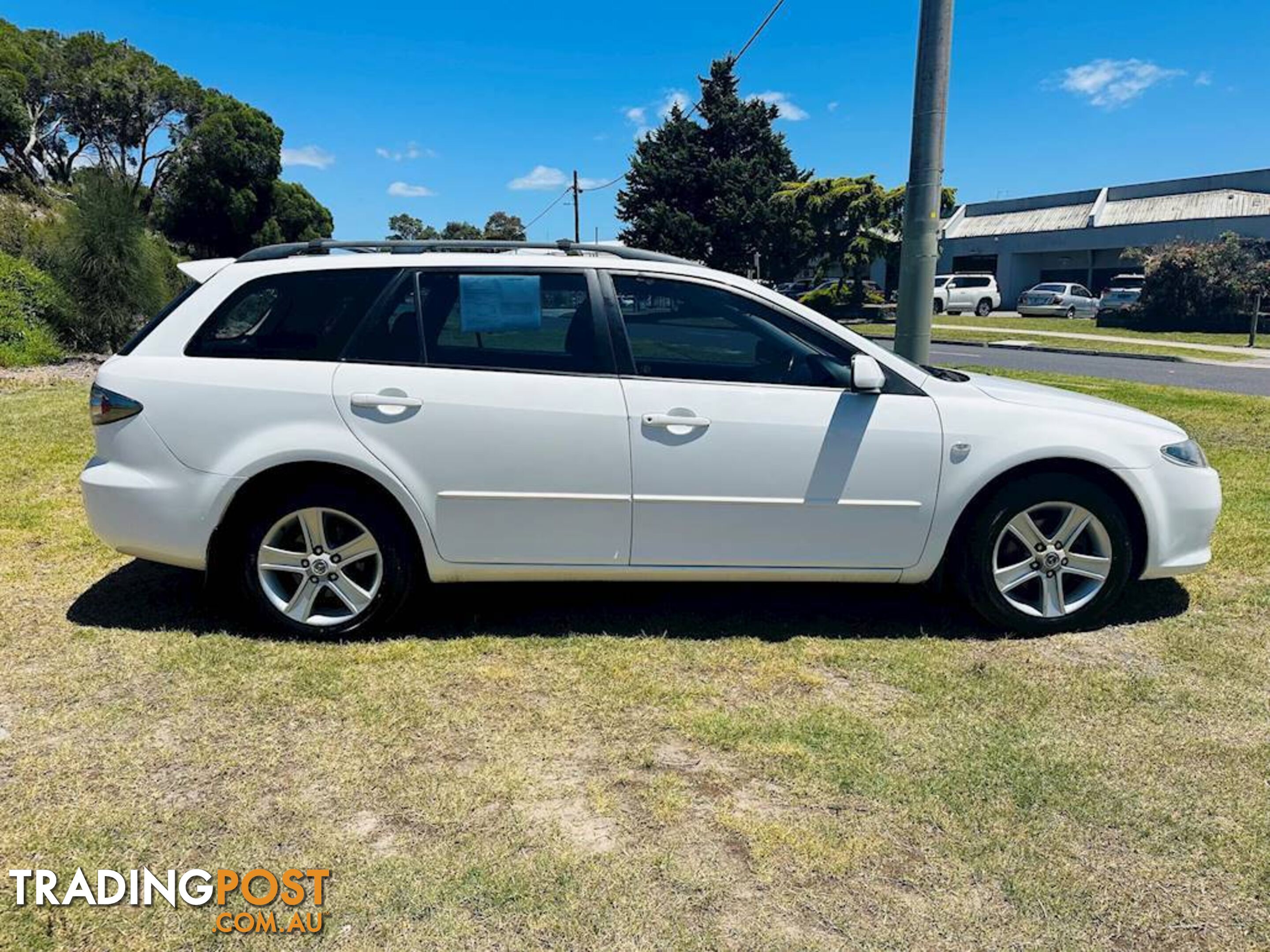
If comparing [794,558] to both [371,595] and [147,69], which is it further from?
[147,69]

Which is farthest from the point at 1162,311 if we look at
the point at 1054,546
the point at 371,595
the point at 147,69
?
the point at 147,69

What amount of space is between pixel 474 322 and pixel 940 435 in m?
2.06

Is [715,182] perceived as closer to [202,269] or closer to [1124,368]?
[1124,368]

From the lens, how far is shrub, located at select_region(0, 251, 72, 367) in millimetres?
12578

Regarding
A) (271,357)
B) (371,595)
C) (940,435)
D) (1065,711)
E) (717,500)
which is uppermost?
(271,357)

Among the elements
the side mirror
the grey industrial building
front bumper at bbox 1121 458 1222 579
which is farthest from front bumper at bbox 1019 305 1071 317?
the side mirror

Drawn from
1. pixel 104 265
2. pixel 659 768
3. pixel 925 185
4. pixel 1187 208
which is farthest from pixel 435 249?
pixel 1187 208

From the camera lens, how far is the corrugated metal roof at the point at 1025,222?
42.9 m

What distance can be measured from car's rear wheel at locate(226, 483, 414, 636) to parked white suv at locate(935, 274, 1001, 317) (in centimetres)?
3518

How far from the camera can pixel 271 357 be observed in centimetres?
378

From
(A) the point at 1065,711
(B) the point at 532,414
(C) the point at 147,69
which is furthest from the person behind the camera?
(C) the point at 147,69

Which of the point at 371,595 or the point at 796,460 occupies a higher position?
the point at 796,460

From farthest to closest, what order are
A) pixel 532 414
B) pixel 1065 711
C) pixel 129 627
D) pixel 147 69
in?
1. pixel 147 69
2. pixel 129 627
3. pixel 532 414
4. pixel 1065 711

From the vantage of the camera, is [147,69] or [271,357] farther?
[147,69]
